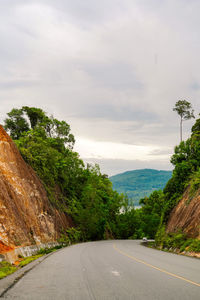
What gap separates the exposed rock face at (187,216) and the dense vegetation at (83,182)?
1.28 metres

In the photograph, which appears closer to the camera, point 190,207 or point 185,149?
point 190,207

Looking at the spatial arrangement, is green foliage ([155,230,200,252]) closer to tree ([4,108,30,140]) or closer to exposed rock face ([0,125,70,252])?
exposed rock face ([0,125,70,252])

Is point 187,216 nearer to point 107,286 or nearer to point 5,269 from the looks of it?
point 5,269

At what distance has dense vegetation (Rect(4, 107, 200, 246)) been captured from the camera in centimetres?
3666

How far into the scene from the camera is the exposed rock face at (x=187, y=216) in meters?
25.1

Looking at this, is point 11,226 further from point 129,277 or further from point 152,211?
point 152,211

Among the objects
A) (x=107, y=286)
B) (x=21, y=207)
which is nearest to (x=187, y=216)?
(x=21, y=207)

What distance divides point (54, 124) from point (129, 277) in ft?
173

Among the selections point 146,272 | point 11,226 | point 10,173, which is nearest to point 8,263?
point 146,272

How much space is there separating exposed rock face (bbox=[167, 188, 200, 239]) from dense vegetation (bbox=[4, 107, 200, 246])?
50.3 inches

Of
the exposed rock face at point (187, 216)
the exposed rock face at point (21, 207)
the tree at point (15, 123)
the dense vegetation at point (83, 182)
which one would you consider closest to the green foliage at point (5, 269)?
the exposed rock face at point (21, 207)

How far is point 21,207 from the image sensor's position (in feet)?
87.4

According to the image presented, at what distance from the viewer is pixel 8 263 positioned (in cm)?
1375

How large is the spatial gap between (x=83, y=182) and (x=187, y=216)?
3263cm
